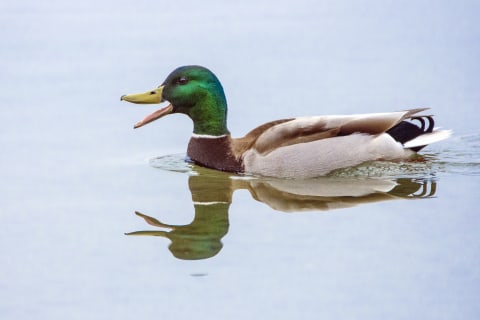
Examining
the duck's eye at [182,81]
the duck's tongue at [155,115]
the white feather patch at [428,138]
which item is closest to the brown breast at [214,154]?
the duck's tongue at [155,115]

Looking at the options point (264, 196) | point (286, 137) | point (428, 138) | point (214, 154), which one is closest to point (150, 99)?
point (214, 154)

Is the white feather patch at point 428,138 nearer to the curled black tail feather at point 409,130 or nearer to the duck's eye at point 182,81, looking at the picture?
the curled black tail feather at point 409,130

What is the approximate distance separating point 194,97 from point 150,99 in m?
0.39

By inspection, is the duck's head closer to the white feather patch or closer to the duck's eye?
the duck's eye

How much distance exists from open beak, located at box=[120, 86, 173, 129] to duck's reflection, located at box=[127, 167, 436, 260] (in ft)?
2.00

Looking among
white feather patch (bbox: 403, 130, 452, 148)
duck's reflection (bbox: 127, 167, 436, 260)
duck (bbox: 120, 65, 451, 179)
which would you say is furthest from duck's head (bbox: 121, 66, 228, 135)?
white feather patch (bbox: 403, 130, 452, 148)

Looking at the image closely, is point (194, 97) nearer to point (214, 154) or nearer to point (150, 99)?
point (150, 99)

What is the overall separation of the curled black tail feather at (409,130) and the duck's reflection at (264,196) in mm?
637

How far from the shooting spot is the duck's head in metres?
10.8

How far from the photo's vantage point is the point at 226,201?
31.3 feet

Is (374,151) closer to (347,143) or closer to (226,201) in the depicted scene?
(347,143)

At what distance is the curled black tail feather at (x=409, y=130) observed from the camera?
417 inches

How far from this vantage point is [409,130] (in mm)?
10664

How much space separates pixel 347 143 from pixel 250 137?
2.79ft
